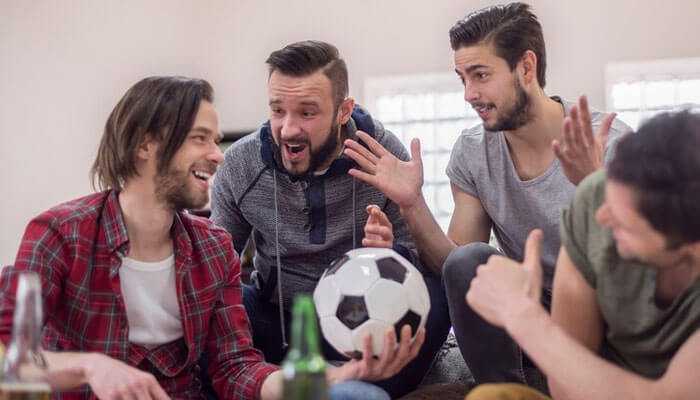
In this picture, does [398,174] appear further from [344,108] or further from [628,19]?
[628,19]

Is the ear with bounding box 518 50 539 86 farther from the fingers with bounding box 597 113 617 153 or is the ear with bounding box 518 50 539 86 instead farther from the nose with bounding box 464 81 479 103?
the fingers with bounding box 597 113 617 153

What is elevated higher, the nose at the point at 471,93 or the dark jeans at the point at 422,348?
the nose at the point at 471,93

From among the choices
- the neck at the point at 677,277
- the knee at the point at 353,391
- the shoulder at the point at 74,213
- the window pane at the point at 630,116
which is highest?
the shoulder at the point at 74,213

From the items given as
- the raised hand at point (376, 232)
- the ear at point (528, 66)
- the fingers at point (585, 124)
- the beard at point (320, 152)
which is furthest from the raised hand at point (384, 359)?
the ear at point (528, 66)

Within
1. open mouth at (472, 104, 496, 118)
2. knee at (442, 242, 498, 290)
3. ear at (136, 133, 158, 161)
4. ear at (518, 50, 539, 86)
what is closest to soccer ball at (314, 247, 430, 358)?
knee at (442, 242, 498, 290)

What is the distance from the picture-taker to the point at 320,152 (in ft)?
8.13

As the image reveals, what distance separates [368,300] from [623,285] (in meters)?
0.50

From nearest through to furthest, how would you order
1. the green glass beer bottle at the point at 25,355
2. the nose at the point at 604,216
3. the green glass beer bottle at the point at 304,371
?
1. the green glass beer bottle at the point at 304,371
2. the green glass beer bottle at the point at 25,355
3. the nose at the point at 604,216

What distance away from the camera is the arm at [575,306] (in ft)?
5.31

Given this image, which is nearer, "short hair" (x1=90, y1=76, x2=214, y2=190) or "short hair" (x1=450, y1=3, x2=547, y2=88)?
"short hair" (x1=90, y1=76, x2=214, y2=190)

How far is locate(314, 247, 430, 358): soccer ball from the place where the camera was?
5.90 ft

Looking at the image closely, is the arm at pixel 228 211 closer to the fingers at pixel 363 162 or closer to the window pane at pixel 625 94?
the fingers at pixel 363 162

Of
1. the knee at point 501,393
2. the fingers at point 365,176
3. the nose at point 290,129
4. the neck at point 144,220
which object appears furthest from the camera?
the nose at point 290,129

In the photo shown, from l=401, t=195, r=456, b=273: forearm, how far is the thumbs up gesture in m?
0.81
